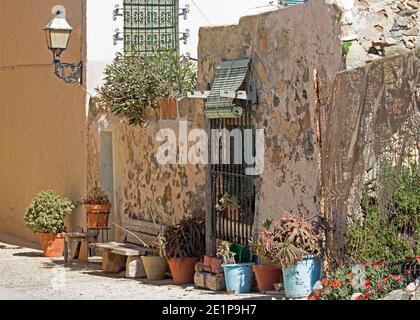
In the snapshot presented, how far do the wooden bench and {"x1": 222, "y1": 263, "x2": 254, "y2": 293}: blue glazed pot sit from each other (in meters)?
2.35

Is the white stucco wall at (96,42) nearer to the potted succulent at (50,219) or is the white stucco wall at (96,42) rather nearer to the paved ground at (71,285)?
the potted succulent at (50,219)

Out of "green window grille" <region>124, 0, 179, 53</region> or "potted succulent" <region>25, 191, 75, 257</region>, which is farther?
"green window grille" <region>124, 0, 179, 53</region>

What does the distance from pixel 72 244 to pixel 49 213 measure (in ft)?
2.84

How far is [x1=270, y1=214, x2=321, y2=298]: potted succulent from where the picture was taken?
34.8 feet

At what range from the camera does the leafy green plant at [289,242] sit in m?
10.6

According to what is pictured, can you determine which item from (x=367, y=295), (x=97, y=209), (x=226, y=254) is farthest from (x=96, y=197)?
(x=367, y=295)

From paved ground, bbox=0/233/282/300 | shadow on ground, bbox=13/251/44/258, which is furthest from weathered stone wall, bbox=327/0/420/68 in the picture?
shadow on ground, bbox=13/251/44/258

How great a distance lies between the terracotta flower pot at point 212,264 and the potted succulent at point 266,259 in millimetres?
709

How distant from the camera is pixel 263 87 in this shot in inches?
477

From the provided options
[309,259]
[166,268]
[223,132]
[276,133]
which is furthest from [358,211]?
[166,268]

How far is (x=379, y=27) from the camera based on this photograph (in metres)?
10.5

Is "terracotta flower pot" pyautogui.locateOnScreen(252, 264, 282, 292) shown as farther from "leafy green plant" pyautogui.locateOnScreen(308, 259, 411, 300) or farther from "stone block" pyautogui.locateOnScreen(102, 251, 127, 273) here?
"stone block" pyautogui.locateOnScreen(102, 251, 127, 273)

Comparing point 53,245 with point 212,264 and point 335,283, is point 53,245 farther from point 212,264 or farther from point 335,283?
point 335,283
